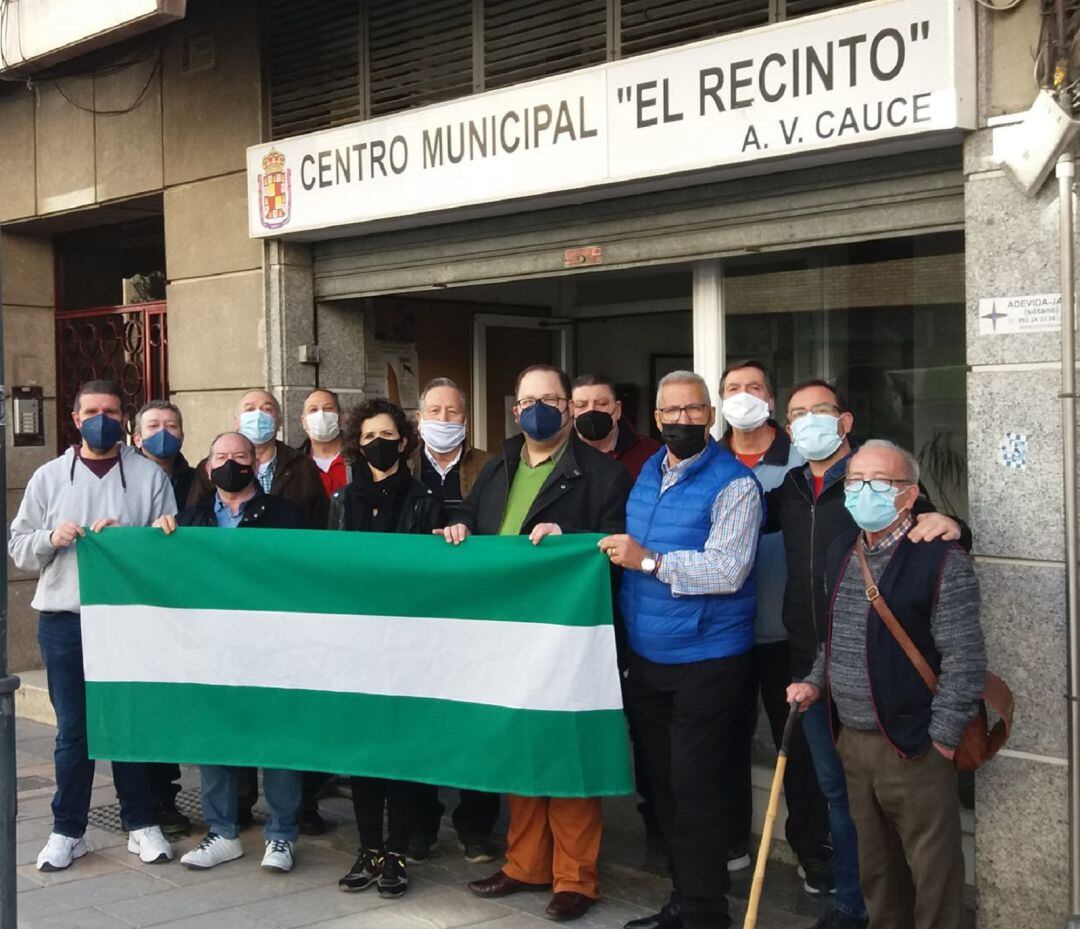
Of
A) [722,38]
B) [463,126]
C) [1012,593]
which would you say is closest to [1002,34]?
[722,38]

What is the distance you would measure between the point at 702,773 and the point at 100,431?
303 centimetres

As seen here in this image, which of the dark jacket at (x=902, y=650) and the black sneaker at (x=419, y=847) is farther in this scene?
the black sneaker at (x=419, y=847)

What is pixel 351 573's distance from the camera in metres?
5.70

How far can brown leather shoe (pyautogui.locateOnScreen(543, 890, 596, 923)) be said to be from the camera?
207 inches

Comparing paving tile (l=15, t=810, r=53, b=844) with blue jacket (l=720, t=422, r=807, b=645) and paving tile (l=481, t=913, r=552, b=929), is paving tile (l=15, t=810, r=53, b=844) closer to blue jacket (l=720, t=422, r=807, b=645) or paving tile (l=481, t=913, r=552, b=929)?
paving tile (l=481, t=913, r=552, b=929)

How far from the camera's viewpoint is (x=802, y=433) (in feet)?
16.2

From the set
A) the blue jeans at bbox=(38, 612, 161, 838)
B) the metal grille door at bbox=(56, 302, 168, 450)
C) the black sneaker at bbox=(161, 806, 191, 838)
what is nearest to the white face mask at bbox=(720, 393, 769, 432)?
the blue jeans at bbox=(38, 612, 161, 838)

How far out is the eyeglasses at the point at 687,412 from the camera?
4.91 m

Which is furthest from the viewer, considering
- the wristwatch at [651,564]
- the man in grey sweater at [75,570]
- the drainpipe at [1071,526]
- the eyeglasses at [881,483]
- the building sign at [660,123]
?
the man in grey sweater at [75,570]

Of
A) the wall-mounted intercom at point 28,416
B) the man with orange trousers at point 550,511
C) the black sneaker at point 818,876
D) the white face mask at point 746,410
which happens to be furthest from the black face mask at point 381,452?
the wall-mounted intercom at point 28,416

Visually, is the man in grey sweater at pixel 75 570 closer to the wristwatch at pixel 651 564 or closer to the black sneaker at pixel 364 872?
the black sneaker at pixel 364 872

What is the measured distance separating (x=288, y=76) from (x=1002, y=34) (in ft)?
15.1

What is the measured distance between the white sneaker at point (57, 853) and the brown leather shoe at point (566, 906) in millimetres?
2238

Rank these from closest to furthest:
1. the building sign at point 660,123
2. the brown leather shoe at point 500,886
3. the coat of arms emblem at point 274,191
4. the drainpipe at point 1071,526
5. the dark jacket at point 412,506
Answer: the drainpipe at point 1071,526 < the building sign at point 660,123 < the brown leather shoe at point 500,886 < the dark jacket at point 412,506 < the coat of arms emblem at point 274,191
